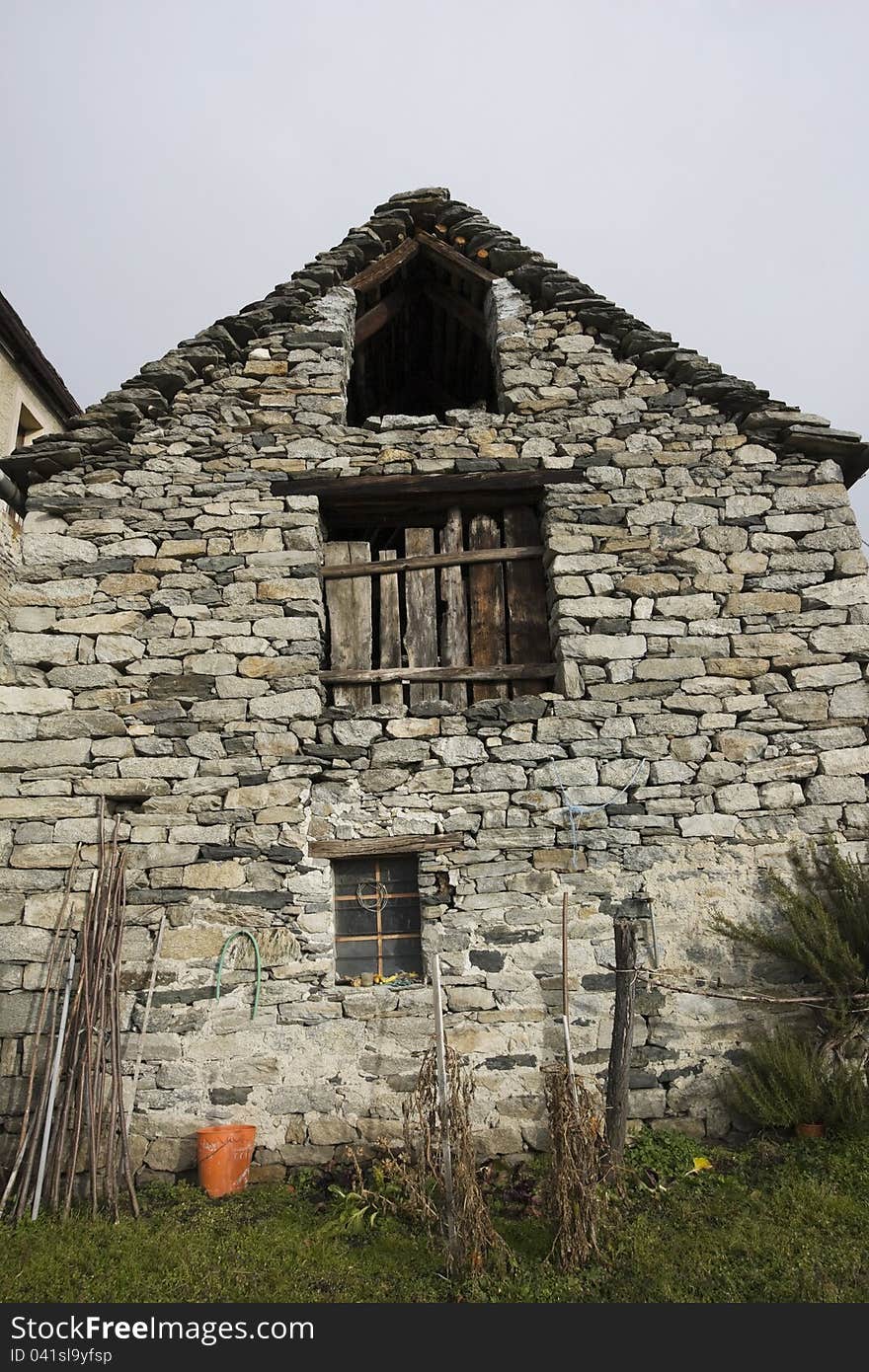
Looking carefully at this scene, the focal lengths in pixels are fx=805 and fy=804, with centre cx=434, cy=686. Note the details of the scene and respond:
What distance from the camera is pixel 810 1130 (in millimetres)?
4566

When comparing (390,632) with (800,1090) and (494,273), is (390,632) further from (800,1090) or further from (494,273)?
(800,1090)

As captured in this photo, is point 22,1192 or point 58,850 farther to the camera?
point 58,850

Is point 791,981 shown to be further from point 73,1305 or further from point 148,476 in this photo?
point 148,476

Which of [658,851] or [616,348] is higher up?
[616,348]

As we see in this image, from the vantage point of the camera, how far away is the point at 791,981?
5.05 metres

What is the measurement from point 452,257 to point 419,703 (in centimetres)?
456

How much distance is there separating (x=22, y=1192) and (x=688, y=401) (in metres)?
6.89

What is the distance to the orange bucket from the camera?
4.52m

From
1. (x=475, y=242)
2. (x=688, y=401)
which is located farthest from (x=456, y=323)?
(x=688, y=401)

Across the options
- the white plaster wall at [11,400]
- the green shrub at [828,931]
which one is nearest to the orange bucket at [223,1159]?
the green shrub at [828,931]

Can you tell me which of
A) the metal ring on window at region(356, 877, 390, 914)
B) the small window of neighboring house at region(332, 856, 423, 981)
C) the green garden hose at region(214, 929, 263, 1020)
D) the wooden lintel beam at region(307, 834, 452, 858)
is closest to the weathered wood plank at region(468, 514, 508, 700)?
the wooden lintel beam at region(307, 834, 452, 858)

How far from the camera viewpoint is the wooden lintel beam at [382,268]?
7.38 m

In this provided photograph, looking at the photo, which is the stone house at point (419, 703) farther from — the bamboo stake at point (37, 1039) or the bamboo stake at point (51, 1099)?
the bamboo stake at point (51, 1099)

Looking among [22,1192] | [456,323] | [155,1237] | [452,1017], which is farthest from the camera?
[456,323]
